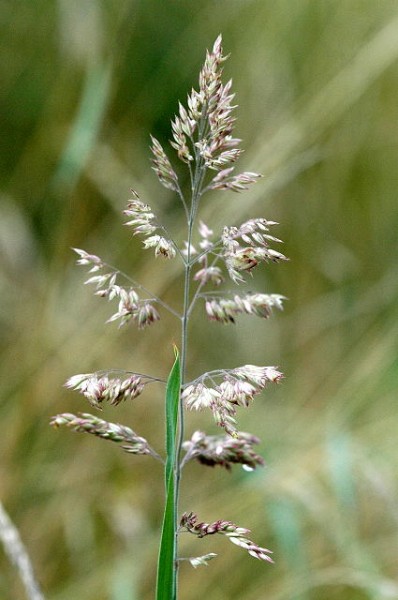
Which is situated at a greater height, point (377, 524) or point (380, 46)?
point (380, 46)

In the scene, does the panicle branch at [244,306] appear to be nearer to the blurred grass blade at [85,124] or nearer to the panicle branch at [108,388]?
the panicle branch at [108,388]

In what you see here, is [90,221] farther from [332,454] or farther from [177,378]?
[177,378]

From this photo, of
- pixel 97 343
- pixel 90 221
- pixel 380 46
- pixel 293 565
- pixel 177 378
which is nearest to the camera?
pixel 177 378

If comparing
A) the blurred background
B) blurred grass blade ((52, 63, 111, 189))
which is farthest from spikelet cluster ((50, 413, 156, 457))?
blurred grass blade ((52, 63, 111, 189))

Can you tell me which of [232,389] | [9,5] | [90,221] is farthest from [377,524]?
[9,5]

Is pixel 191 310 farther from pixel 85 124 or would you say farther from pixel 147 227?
pixel 85 124

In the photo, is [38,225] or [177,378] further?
[38,225]

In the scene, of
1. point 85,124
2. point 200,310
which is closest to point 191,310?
point 85,124
